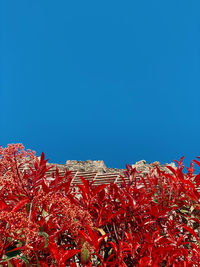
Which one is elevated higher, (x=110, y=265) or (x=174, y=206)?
(x=174, y=206)

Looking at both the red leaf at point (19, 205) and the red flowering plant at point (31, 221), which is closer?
the red flowering plant at point (31, 221)

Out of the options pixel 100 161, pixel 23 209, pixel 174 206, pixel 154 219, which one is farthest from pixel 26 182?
pixel 100 161

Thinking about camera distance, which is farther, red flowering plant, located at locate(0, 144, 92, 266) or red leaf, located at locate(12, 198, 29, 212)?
red leaf, located at locate(12, 198, 29, 212)

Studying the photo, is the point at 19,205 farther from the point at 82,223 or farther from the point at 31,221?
the point at 82,223

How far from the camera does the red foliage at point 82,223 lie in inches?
50.3

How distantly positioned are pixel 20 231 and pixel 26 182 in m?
0.28

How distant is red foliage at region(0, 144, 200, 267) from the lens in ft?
4.19

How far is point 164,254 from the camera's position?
1.57 meters

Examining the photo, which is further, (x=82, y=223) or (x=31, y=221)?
(x=82, y=223)

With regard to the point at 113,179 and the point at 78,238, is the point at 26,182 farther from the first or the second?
the point at 113,179

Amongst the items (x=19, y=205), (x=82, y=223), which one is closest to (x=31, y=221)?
(x=19, y=205)

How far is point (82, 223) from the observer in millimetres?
1476

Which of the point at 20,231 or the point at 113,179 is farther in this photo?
the point at 113,179

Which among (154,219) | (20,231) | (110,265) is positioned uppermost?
(154,219)
